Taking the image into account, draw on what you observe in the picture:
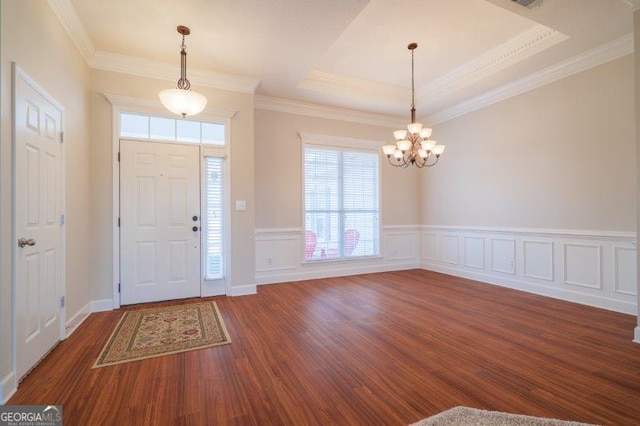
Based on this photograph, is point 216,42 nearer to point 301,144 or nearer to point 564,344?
point 301,144

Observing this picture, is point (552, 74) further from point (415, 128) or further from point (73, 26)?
point (73, 26)

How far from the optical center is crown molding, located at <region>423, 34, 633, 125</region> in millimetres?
3480

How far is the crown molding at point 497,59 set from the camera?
3.58m

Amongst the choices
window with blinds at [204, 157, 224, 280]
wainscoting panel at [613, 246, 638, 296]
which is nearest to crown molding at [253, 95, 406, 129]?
window with blinds at [204, 157, 224, 280]

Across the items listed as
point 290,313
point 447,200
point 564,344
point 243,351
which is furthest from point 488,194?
point 243,351

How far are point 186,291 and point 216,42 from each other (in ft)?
10.6

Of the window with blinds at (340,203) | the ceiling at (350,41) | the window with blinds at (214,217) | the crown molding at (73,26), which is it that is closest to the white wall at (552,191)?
the ceiling at (350,41)

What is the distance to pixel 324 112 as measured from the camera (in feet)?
18.2

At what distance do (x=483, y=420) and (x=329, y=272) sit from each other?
12.9ft

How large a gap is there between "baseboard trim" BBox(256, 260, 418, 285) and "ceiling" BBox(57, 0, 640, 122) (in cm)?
308

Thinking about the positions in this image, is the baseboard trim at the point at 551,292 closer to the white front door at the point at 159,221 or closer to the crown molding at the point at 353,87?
the crown molding at the point at 353,87

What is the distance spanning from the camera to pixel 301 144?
5.34 metres

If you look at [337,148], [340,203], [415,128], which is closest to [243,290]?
[340,203]

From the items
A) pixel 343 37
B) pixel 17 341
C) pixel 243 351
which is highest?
pixel 343 37
